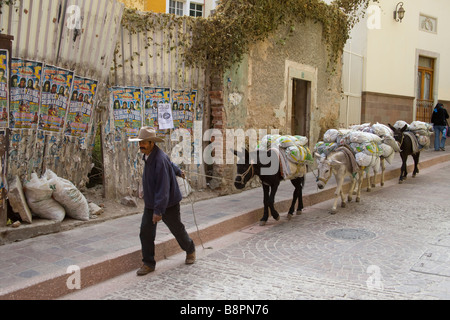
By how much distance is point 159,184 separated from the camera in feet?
15.6

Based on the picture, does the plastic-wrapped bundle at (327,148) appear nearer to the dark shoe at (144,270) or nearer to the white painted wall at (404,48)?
the dark shoe at (144,270)

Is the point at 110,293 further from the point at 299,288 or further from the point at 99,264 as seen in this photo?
the point at 299,288

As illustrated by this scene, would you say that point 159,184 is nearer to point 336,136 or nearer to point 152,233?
point 152,233

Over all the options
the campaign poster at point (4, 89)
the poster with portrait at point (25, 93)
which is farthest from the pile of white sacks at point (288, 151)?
the campaign poster at point (4, 89)

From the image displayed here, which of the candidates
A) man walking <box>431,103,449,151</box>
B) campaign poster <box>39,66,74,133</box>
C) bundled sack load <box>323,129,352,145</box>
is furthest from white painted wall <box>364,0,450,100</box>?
campaign poster <box>39,66,74,133</box>

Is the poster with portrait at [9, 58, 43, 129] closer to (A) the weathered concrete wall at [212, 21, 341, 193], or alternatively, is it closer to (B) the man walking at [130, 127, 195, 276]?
(B) the man walking at [130, 127, 195, 276]

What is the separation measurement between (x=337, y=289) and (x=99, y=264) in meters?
2.60

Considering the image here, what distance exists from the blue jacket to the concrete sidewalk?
0.84m

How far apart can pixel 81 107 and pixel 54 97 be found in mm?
499

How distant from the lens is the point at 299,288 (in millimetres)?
4398

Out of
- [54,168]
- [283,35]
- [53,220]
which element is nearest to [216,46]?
[283,35]

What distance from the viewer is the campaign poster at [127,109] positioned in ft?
23.7

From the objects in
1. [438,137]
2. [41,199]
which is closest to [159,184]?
[41,199]

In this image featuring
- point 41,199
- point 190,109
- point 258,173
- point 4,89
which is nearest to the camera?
point 4,89
